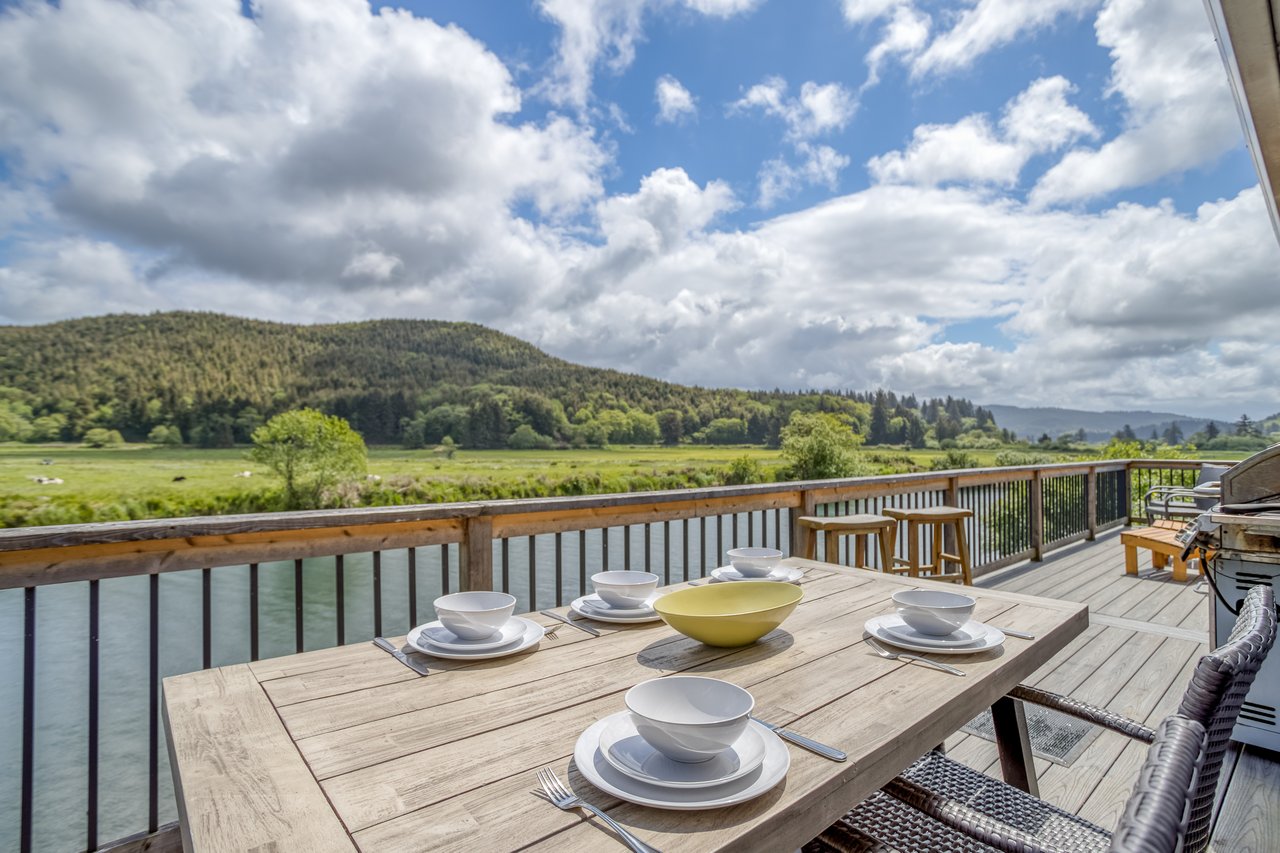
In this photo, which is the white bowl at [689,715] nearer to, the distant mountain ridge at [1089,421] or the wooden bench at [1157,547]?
the wooden bench at [1157,547]

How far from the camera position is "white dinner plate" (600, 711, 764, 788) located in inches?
33.4

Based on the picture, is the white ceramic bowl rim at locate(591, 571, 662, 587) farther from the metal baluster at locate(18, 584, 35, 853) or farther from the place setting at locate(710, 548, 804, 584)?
the metal baluster at locate(18, 584, 35, 853)

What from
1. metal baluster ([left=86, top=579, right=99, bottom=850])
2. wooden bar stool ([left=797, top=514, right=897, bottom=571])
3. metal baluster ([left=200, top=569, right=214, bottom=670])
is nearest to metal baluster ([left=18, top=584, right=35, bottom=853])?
metal baluster ([left=86, top=579, right=99, bottom=850])

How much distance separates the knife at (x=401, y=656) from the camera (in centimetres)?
132

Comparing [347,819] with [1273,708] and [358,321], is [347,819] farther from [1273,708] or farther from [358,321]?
[358,321]

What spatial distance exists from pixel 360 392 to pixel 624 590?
29622mm

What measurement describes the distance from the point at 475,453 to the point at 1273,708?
25.7 m

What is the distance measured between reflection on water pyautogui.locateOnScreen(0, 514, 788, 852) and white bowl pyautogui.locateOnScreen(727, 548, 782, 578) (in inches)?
42.5

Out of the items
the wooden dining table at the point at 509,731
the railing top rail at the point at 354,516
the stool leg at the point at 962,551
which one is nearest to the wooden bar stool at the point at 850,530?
the railing top rail at the point at 354,516

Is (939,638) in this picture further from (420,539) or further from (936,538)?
(936,538)

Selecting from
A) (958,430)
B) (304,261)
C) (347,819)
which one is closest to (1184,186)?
(958,430)

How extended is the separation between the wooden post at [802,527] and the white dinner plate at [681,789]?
3.13 metres

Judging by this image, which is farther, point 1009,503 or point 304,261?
point 304,261

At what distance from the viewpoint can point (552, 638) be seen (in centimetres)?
153
